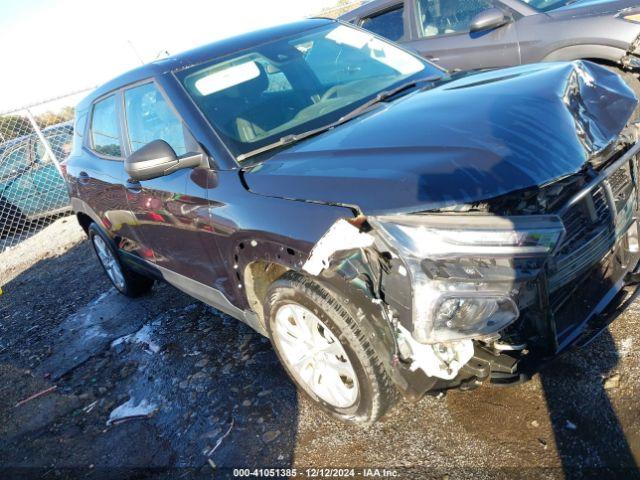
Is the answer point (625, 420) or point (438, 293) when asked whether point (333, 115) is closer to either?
point (438, 293)

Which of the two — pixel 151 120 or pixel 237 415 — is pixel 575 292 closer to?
pixel 237 415

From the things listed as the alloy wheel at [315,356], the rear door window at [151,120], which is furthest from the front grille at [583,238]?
the rear door window at [151,120]

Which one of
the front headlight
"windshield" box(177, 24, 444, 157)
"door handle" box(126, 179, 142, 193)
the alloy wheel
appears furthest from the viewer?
"door handle" box(126, 179, 142, 193)

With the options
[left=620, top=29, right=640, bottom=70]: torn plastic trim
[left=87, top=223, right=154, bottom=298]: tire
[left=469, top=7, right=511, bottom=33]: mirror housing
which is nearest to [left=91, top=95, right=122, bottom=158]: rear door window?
[left=87, top=223, right=154, bottom=298]: tire

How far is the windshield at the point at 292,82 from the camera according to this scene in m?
2.65

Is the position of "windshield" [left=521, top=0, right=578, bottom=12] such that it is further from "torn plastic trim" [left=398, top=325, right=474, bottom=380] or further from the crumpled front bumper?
"torn plastic trim" [left=398, top=325, right=474, bottom=380]

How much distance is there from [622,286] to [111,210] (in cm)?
337

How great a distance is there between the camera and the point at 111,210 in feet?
12.4

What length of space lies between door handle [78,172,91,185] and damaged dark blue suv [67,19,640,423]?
1.18 m

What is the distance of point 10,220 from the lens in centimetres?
862

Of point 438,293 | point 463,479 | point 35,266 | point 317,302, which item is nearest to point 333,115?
point 317,302

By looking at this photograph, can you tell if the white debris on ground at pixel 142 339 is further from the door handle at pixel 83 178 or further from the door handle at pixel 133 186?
the door handle at pixel 83 178

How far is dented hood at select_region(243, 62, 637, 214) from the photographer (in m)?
1.77

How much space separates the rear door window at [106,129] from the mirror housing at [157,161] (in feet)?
A: 3.82
